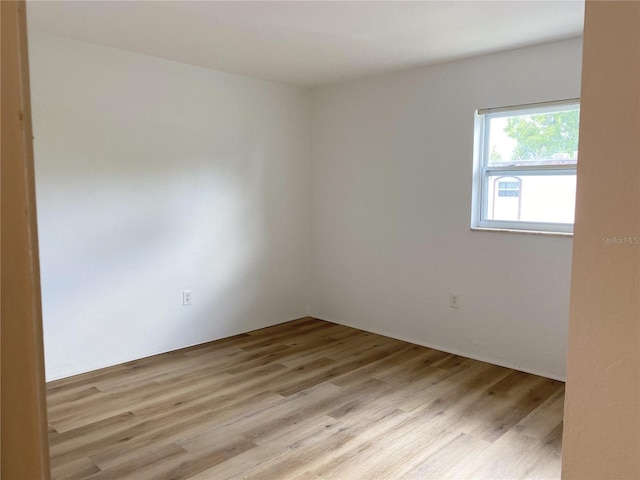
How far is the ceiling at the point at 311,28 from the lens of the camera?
101 inches

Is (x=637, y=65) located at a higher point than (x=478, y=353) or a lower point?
higher

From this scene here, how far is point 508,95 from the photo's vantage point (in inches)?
133

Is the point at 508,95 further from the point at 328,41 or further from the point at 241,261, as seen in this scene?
the point at 241,261

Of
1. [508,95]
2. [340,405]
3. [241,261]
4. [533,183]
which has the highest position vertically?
[508,95]

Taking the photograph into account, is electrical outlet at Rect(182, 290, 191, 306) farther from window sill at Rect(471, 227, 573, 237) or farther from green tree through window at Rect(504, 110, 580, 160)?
green tree through window at Rect(504, 110, 580, 160)

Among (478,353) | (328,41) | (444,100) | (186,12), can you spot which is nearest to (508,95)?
(444,100)

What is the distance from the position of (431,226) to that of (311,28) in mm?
1801

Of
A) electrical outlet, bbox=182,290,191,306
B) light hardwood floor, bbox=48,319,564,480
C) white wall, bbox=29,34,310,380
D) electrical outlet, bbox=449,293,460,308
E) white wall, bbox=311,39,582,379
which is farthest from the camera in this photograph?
electrical outlet, bbox=182,290,191,306

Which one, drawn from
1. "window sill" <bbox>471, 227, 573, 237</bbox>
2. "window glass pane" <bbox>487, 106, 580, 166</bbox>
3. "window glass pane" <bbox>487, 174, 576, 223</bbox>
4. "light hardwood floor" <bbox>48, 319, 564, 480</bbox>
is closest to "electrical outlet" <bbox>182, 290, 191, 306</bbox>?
"light hardwood floor" <bbox>48, 319, 564, 480</bbox>

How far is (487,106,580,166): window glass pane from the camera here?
3201 millimetres

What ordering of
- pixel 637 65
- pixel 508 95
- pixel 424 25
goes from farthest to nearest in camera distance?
pixel 508 95
pixel 424 25
pixel 637 65

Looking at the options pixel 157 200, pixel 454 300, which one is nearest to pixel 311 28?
pixel 157 200

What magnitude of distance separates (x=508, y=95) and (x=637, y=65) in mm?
2994

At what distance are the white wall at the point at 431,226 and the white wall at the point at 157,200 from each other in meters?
0.39
